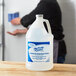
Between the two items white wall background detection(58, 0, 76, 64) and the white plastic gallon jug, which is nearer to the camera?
the white plastic gallon jug

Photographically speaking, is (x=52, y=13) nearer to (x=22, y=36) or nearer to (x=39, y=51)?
(x=22, y=36)

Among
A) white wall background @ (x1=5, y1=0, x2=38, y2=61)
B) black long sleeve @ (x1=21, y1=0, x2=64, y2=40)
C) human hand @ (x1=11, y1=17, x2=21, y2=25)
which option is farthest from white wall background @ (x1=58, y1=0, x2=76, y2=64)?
human hand @ (x1=11, y1=17, x2=21, y2=25)

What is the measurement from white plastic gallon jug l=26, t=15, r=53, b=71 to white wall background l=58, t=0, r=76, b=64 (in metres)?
1.35

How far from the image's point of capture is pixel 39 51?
725 mm

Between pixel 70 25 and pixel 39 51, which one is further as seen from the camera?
pixel 70 25

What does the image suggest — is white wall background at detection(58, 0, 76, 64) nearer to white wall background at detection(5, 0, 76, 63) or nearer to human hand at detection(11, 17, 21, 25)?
white wall background at detection(5, 0, 76, 63)

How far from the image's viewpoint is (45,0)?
179 centimetres

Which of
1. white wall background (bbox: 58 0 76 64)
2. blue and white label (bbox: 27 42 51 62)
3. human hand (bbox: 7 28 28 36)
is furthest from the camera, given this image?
human hand (bbox: 7 28 28 36)

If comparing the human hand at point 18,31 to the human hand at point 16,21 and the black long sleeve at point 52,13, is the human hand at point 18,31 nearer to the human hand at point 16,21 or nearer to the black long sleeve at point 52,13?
the human hand at point 16,21

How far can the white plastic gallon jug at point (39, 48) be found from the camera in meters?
0.73

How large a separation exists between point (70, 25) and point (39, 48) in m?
1.40

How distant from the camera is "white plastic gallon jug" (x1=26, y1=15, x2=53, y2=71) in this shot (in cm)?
73

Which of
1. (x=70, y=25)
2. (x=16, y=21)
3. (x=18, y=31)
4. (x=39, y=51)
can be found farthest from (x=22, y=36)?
(x=39, y=51)

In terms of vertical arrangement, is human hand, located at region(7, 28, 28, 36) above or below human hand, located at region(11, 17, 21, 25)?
below
